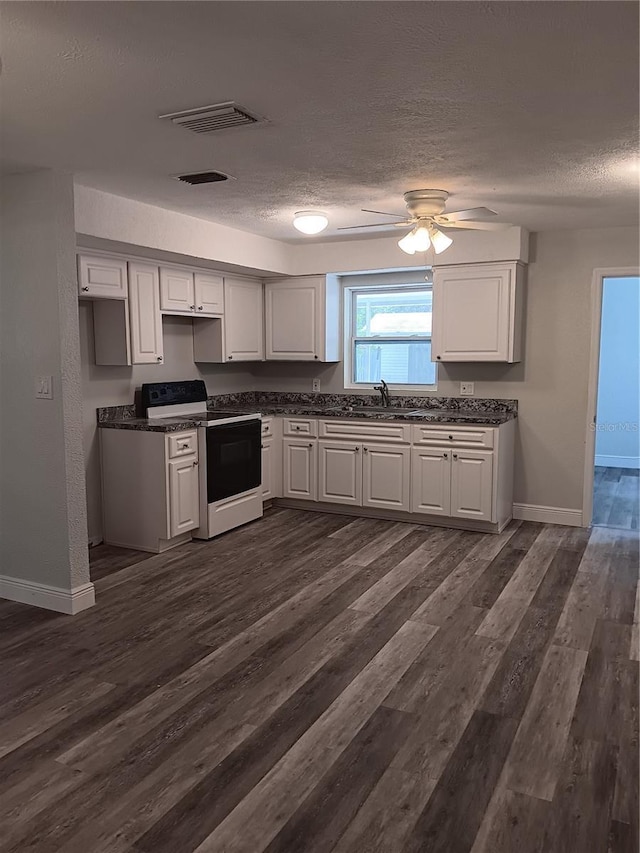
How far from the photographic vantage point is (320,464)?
5746mm

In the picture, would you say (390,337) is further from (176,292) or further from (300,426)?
(176,292)

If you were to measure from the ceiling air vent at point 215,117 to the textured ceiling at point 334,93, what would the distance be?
5 centimetres

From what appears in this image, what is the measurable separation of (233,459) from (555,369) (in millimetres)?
2650

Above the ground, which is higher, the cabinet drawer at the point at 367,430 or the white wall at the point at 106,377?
the white wall at the point at 106,377

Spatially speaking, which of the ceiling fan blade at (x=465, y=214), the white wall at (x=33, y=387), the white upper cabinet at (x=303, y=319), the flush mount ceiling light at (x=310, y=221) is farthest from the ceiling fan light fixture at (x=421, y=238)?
the white upper cabinet at (x=303, y=319)

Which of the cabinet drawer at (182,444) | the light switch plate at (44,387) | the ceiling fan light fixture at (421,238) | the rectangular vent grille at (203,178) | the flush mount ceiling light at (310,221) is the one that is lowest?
the cabinet drawer at (182,444)

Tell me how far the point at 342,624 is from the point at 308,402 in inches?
126

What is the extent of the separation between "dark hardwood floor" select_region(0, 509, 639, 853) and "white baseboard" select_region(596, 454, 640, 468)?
12.9 ft

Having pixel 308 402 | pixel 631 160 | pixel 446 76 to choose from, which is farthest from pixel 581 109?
pixel 308 402

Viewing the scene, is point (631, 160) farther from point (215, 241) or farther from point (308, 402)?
point (308, 402)

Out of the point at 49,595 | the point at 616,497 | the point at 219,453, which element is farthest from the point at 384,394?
the point at 49,595

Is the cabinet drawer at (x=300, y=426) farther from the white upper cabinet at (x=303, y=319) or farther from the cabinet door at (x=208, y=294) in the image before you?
the cabinet door at (x=208, y=294)

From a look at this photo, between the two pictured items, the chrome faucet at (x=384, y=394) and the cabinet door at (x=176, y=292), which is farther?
the chrome faucet at (x=384, y=394)

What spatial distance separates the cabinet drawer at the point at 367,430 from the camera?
5344 millimetres
